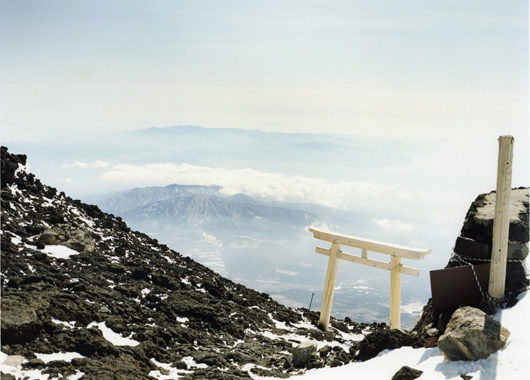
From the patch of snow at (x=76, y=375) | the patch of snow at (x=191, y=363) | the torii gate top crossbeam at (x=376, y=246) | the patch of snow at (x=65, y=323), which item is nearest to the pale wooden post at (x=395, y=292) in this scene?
the torii gate top crossbeam at (x=376, y=246)

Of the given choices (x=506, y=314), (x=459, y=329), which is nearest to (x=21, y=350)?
(x=459, y=329)

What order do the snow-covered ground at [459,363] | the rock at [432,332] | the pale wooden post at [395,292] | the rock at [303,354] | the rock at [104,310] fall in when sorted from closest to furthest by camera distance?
the snow-covered ground at [459,363], the rock at [432,332], the rock at [104,310], the rock at [303,354], the pale wooden post at [395,292]

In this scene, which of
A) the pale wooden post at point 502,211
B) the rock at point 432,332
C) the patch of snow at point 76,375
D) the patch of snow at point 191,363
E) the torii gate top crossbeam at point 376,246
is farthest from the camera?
the torii gate top crossbeam at point 376,246

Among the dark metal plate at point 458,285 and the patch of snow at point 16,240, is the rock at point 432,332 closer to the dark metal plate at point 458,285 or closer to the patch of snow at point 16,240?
the dark metal plate at point 458,285

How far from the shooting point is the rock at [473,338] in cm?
893

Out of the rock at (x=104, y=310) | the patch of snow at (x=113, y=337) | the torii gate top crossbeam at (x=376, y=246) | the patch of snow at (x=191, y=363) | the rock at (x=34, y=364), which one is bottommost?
the patch of snow at (x=191, y=363)

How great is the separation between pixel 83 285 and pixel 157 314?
2287mm

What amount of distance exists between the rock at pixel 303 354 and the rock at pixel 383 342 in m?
1.34

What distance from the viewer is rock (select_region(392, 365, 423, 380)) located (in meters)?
9.18

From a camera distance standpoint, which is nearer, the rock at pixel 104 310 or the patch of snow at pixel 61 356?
the patch of snow at pixel 61 356

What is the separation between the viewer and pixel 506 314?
9992mm

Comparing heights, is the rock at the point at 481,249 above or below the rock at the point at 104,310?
above

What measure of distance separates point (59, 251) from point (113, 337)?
5438 mm

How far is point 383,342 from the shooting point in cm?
1148
